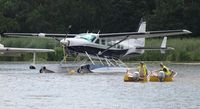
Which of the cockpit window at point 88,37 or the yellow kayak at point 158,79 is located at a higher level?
the cockpit window at point 88,37

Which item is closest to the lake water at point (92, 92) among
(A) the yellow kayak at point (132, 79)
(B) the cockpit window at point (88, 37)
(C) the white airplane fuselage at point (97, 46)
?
(A) the yellow kayak at point (132, 79)

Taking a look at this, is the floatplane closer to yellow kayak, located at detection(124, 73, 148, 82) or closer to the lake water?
the lake water

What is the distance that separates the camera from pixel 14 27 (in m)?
83.8

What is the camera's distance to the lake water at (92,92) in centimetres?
2403

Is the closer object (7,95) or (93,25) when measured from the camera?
(7,95)

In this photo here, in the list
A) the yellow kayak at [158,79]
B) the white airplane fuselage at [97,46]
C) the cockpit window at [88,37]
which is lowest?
the yellow kayak at [158,79]

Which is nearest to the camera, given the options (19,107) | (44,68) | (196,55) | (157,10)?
(19,107)

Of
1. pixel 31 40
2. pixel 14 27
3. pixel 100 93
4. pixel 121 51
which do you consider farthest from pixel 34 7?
pixel 100 93

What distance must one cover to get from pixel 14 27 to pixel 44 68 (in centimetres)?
4389

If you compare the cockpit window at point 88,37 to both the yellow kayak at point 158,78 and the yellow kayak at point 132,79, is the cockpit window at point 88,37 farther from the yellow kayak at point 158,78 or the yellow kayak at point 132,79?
the yellow kayak at point 132,79

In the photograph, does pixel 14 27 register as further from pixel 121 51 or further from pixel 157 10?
pixel 121 51

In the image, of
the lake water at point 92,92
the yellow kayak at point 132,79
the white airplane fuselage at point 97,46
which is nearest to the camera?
the lake water at point 92,92

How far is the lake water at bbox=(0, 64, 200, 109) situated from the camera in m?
24.0

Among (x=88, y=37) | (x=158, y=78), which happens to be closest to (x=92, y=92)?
(x=158, y=78)
